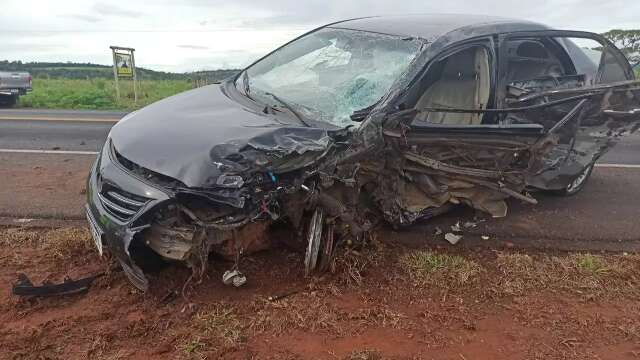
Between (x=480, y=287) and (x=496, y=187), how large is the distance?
3.36ft

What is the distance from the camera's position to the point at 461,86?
4.60m

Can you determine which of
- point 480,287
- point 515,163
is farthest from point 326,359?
point 515,163

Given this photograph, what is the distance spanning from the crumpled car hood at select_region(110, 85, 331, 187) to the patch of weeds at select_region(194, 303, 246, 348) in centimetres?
79

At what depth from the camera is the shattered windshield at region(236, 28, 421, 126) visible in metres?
3.98

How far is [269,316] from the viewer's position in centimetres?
321

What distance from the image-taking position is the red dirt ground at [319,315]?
294 cm

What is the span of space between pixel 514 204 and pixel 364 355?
309 cm

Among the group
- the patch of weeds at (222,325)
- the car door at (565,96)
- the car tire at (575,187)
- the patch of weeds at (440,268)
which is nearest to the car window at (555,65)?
the car door at (565,96)

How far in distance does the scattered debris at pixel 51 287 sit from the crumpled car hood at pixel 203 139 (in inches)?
34.4

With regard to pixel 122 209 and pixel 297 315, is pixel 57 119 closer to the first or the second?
pixel 122 209

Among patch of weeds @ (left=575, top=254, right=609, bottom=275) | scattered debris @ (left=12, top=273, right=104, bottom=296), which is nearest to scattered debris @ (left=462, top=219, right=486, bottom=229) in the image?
patch of weeds @ (left=575, top=254, right=609, bottom=275)

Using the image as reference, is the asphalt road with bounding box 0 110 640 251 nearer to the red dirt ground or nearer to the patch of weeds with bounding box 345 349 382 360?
the red dirt ground

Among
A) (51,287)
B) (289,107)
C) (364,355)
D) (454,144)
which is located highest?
(289,107)

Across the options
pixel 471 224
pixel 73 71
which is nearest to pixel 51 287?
pixel 471 224
